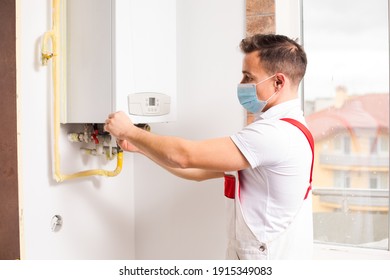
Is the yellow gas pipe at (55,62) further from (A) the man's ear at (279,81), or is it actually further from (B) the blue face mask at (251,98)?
(A) the man's ear at (279,81)

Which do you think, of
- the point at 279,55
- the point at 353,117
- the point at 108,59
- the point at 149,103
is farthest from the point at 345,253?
the point at 108,59

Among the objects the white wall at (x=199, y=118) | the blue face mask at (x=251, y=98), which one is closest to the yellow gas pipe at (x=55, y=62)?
the white wall at (x=199, y=118)

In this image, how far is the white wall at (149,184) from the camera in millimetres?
1593

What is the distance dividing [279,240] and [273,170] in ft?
0.83

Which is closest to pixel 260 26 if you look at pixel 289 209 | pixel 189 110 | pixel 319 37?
pixel 319 37

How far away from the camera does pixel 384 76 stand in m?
1.94

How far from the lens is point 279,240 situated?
1427 millimetres

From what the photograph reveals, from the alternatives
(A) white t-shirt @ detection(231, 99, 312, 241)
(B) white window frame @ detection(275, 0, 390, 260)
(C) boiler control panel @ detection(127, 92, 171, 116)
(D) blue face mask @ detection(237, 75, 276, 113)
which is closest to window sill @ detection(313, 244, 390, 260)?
(B) white window frame @ detection(275, 0, 390, 260)

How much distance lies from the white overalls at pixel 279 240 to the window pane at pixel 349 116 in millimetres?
577

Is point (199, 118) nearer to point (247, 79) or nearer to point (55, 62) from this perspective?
point (247, 79)

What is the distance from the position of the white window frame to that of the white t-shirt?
0.61 m

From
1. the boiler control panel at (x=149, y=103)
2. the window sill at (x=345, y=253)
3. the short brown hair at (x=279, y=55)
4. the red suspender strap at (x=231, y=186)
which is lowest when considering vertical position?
the window sill at (x=345, y=253)

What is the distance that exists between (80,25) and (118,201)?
2.93ft

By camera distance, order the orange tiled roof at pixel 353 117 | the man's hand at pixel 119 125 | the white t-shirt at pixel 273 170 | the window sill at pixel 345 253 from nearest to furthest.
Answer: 1. the white t-shirt at pixel 273 170
2. the man's hand at pixel 119 125
3. the window sill at pixel 345 253
4. the orange tiled roof at pixel 353 117
